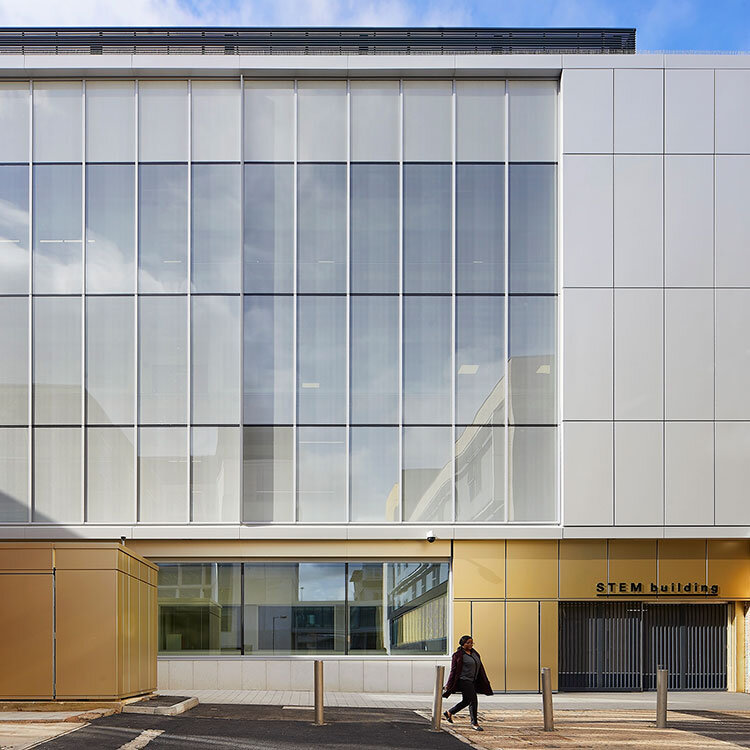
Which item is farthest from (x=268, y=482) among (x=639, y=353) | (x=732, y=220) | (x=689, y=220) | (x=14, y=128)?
(x=732, y=220)

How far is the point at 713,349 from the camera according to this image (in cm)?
2423

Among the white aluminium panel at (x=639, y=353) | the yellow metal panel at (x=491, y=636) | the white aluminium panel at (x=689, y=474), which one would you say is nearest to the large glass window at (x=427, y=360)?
the white aluminium panel at (x=639, y=353)

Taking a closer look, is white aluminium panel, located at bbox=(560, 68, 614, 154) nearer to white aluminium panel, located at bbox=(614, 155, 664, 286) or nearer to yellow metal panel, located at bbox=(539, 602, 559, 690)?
white aluminium panel, located at bbox=(614, 155, 664, 286)

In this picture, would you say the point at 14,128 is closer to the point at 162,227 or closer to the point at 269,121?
the point at 162,227

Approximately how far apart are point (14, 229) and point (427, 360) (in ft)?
37.6

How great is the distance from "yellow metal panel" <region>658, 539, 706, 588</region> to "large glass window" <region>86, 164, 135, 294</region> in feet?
50.9

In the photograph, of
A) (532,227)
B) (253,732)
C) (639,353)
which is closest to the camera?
(253,732)

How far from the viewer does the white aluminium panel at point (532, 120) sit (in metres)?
25.0

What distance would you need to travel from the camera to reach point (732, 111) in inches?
971

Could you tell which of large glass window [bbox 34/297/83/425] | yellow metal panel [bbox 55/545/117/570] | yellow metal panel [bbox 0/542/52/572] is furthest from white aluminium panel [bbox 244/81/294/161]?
yellow metal panel [bbox 0/542/52/572]

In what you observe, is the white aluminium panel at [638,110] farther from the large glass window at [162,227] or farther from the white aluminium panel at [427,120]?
the large glass window at [162,227]

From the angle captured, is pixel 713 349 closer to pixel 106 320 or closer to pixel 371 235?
pixel 371 235

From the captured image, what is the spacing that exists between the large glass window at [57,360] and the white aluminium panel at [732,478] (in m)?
16.5

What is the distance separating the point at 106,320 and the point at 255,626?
349 inches
